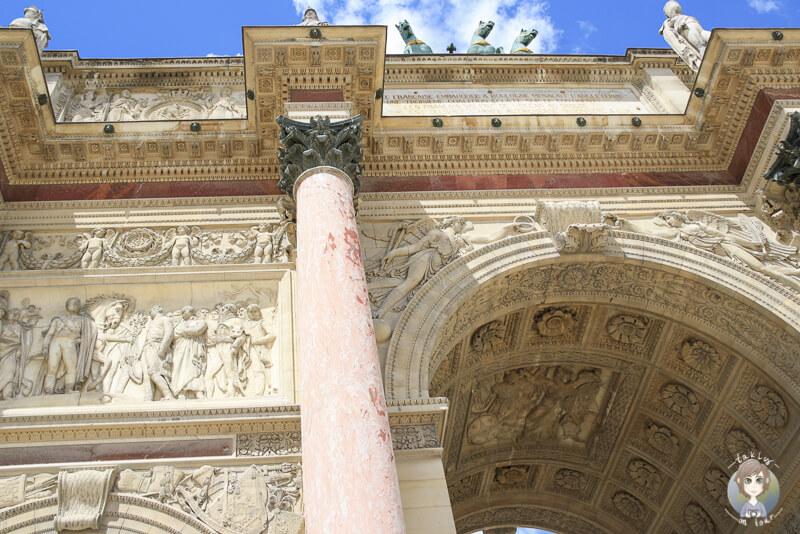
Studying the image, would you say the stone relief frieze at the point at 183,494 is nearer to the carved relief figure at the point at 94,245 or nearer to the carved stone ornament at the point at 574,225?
the carved relief figure at the point at 94,245

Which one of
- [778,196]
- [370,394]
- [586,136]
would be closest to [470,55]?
[586,136]

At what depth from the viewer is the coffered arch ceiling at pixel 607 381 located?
37.2 ft

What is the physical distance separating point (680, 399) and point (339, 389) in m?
7.12

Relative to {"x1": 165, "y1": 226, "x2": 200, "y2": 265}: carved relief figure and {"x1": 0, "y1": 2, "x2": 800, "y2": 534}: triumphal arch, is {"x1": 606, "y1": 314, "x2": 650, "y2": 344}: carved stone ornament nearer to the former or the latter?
{"x1": 0, "y1": 2, "x2": 800, "y2": 534}: triumphal arch

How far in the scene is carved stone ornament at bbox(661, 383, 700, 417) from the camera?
12672 millimetres

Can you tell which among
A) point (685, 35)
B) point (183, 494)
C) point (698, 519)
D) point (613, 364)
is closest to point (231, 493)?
point (183, 494)

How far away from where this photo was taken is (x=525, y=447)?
1402 centimetres

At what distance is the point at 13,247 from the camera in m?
11.3

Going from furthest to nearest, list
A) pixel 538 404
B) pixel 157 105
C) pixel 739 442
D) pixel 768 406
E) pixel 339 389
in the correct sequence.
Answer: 1. pixel 157 105
2. pixel 538 404
3. pixel 739 442
4. pixel 768 406
5. pixel 339 389

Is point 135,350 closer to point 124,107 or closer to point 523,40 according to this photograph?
point 124,107

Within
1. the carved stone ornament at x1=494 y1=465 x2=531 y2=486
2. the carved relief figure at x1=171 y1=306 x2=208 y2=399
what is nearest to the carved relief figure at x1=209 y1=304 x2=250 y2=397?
the carved relief figure at x1=171 y1=306 x2=208 y2=399

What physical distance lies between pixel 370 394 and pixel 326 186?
3.13 meters

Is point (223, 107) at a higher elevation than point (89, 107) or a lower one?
lower

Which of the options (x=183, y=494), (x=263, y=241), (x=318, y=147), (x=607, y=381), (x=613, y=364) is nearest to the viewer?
(x=183, y=494)
